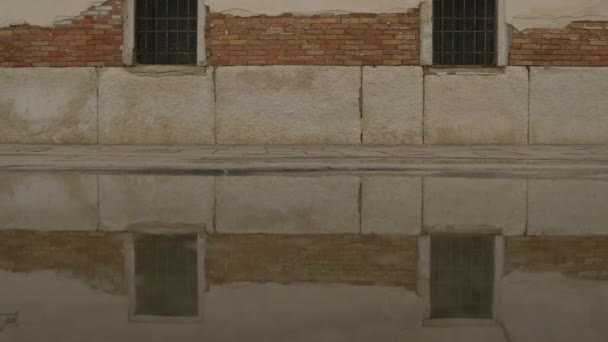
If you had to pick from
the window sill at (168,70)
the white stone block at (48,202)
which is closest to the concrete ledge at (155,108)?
the window sill at (168,70)

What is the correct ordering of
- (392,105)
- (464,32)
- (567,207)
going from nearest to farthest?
1. (567,207)
2. (392,105)
3. (464,32)

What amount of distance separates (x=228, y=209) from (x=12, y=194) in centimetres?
124

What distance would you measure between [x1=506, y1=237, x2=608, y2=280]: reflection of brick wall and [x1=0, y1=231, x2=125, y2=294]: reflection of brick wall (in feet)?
3.40

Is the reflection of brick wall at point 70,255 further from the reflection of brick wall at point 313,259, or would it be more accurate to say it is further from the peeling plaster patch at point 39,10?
the peeling plaster patch at point 39,10

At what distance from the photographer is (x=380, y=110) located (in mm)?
8961

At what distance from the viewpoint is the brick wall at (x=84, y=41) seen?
9.02 meters

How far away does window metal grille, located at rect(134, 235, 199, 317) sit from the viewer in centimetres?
163

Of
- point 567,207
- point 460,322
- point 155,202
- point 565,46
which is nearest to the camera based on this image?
point 460,322

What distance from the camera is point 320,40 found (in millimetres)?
8977

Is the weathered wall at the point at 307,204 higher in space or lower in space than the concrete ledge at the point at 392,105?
lower

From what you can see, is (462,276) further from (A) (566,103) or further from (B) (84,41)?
(B) (84,41)

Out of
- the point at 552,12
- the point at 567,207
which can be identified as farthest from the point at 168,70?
the point at 567,207

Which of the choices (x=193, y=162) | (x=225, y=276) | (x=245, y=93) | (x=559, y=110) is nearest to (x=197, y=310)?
(x=225, y=276)

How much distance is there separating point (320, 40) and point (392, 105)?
1.11 metres
